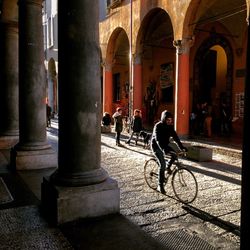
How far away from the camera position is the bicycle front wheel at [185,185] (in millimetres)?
5641

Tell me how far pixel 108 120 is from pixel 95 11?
12331mm

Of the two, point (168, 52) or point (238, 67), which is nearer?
point (238, 67)

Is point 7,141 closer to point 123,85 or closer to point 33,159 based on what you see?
point 33,159

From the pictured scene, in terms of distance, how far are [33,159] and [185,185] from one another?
3.40 meters

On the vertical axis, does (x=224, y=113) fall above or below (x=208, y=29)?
below

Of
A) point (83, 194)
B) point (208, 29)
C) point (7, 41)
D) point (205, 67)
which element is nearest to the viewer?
point (83, 194)

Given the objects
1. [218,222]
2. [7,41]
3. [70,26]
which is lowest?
[218,222]

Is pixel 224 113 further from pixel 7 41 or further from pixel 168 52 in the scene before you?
pixel 7 41

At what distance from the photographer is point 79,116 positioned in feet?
14.0

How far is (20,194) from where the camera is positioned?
5410 millimetres

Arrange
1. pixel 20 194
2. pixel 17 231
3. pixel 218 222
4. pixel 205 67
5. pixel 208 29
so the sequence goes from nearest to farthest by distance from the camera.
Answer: pixel 17 231 → pixel 218 222 → pixel 20 194 → pixel 208 29 → pixel 205 67

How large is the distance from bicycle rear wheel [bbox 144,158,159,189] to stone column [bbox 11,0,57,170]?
2.14 metres

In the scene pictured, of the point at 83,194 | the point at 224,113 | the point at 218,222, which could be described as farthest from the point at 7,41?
the point at 224,113

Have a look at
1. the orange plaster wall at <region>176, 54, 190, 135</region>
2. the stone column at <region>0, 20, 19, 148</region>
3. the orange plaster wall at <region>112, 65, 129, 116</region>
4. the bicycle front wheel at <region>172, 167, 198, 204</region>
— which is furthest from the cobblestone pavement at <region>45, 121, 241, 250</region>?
the orange plaster wall at <region>112, 65, 129, 116</region>
